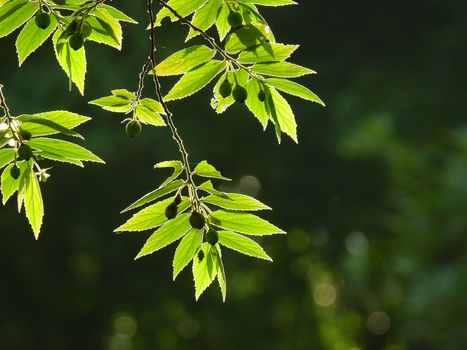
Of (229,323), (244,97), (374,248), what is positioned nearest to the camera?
(244,97)

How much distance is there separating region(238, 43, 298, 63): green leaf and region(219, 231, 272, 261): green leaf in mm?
274

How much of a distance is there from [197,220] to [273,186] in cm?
983

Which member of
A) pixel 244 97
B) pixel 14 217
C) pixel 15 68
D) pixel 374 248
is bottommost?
pixel 374 248

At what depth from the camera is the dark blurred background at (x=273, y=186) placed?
32.9 feet

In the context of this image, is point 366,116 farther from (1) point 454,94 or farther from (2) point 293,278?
(2) point 293,278

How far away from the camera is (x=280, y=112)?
1531 millimetres

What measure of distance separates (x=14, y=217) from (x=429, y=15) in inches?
202

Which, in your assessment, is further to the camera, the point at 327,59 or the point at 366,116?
the point at 327,59

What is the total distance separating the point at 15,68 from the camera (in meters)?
10.2

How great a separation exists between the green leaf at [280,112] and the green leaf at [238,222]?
0.46ft

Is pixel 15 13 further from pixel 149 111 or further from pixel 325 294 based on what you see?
pixel 325 294

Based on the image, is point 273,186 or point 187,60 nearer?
point 187,60

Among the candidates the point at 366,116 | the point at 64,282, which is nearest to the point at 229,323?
the point at 64,282

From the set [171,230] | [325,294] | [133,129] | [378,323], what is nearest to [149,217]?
[171,230]
